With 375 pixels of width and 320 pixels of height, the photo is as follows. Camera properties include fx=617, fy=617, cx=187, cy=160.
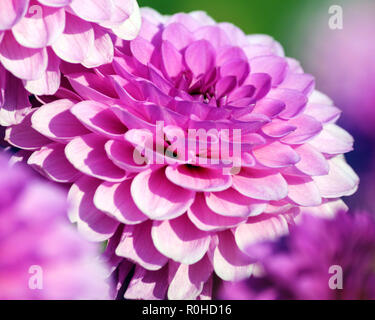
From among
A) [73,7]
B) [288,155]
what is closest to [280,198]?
[288,155]

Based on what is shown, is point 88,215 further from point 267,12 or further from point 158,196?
point 267,12

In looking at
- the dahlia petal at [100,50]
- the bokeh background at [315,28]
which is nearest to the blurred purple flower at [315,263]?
the dahlia petal at [100,50]

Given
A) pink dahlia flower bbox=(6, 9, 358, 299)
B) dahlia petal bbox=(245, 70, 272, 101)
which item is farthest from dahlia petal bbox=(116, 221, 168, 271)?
dahlia petal bbox=(245, 70, 272, 101)

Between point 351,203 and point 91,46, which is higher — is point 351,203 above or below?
below

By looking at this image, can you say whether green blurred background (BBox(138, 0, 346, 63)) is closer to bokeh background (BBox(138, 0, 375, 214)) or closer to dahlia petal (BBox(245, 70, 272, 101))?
bokeh background (BBox(138, 0, 375, 214))

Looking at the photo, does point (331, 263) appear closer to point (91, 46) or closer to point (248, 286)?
point (248, 286)

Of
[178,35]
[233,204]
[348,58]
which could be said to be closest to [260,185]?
[233,204]
